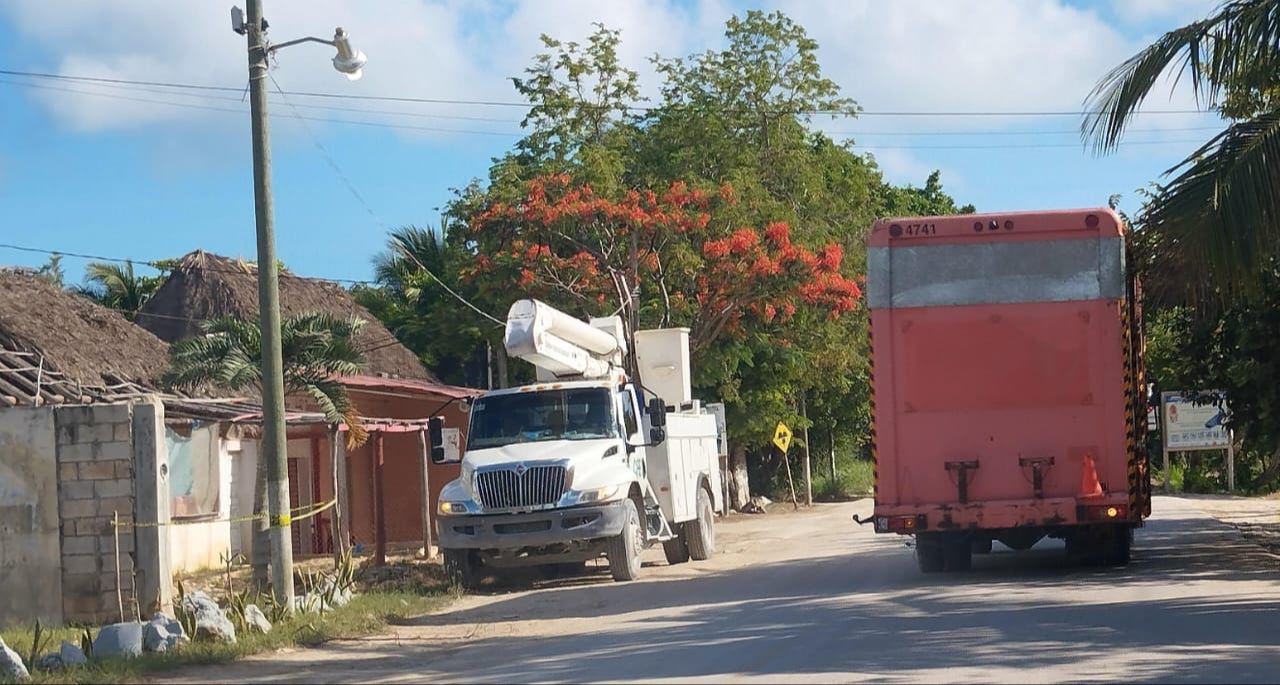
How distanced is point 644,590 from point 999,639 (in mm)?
6812

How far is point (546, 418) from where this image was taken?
1922 cm

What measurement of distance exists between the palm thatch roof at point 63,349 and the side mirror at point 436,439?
5615 millimetres

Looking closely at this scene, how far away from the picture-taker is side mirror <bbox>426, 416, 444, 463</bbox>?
62.7ft

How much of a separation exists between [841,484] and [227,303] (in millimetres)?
21813

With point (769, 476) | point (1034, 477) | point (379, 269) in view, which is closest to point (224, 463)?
point (1034, 477)

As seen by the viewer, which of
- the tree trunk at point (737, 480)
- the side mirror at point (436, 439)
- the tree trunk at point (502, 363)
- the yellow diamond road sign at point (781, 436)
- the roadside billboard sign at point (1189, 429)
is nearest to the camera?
the side mirror at point (436, 439)

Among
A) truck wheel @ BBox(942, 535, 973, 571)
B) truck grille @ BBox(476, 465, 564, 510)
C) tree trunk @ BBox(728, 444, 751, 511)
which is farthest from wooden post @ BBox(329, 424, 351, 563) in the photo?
tree trunk @ BBox(728, 444, 751, 511)

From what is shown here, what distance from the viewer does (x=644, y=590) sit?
17.8 m

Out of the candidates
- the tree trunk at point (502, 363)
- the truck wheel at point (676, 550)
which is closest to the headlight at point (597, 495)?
the truck wheel at point (676, 550)

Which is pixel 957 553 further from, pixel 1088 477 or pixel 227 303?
pixel 227 303

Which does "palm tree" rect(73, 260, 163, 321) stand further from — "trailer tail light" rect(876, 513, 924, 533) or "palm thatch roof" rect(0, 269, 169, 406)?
"trailer tail light" rect(876, 513, 924, 533)

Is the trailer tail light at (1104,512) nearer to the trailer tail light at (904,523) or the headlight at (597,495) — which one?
the trailer tail light at (904,523)

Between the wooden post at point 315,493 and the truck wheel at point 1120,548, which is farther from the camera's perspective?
the wooden post at point 315,493

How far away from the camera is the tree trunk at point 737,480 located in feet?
129
